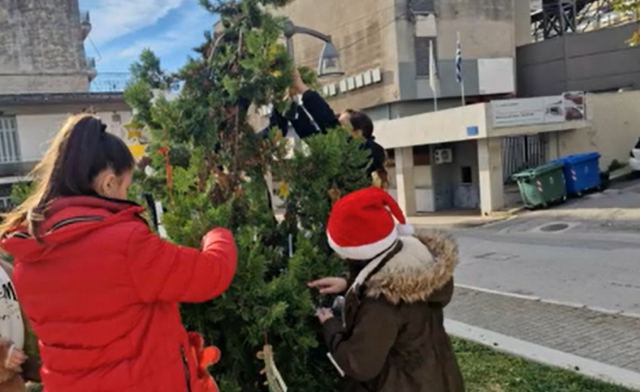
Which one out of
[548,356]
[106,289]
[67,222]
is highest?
[67,222]

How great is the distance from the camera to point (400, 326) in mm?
2209

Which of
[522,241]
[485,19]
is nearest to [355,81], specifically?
[485,19]

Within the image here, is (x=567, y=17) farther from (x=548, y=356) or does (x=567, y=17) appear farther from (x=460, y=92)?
(x=548, y=356)

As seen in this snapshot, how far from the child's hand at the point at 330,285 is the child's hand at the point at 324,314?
83 millimetres

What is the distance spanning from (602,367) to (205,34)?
3.90 meters

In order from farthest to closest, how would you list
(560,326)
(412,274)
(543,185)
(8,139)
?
(8,139) → (543,185) → (560,326) → (412,274)

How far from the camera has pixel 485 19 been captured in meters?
24.0

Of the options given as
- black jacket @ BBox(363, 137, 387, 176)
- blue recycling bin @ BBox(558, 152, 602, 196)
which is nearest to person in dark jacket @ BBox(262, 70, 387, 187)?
black jacket @ BBox(363, 137, 387, 176)

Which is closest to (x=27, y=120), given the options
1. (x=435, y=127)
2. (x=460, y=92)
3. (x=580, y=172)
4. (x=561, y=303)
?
(x=435, y=127)

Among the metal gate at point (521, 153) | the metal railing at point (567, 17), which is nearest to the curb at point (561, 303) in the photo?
the metal gate at point (521, 153)

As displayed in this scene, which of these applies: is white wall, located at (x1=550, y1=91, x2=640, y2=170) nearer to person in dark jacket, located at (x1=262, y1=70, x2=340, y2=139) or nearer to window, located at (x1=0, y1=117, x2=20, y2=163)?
person in dark jacket, located at (x1=262, y1=70, x2=340, y2=139)

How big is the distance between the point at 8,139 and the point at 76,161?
23923 mm

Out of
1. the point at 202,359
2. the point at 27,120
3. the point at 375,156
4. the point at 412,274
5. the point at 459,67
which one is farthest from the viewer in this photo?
the point at 27,120

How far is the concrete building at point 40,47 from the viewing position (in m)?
30.9
